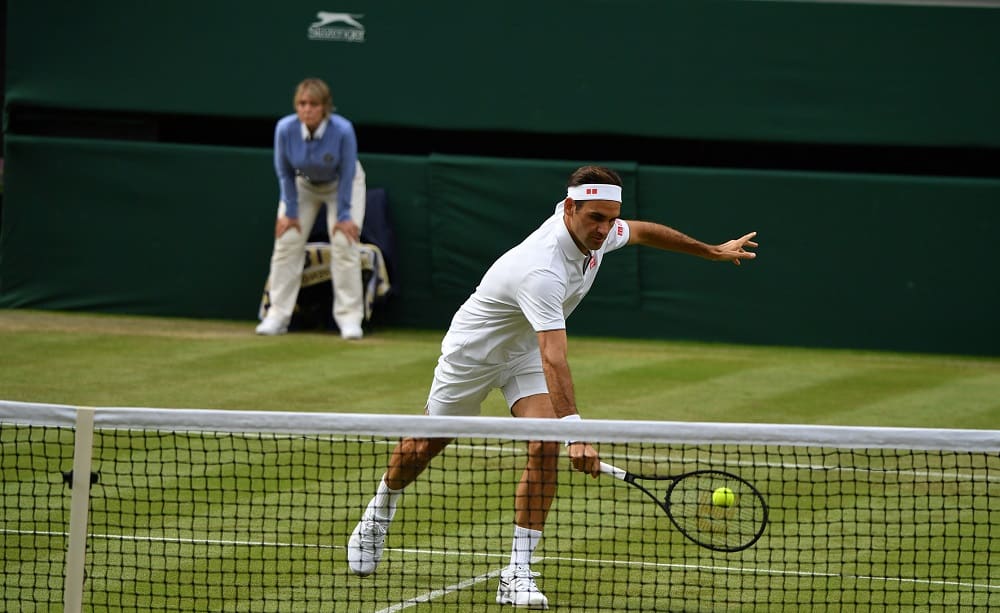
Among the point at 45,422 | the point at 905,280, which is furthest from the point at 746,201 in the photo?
the point at 45,422

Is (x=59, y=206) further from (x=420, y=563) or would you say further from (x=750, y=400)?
(x=420, y=563)

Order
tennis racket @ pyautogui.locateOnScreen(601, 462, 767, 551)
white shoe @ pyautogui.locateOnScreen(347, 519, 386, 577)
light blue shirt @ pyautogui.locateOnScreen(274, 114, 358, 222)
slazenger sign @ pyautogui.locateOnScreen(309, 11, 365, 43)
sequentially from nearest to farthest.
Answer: tennis racket @ pyautogui.locateOnScreen(601, 462, 767, 551) < white shoe @ pyautogui.locateOnScreen(347, 519, 386, 577) < light blue shirt @ pyautogui.locateOnScreen(274, 114, 358, 222) < slazenger sign @ pyautogui.locateOnScreen(309, 11, 365, 43)

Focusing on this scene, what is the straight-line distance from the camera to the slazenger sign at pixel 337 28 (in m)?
13.5

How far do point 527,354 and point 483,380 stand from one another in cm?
22

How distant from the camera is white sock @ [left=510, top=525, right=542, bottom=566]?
576cm

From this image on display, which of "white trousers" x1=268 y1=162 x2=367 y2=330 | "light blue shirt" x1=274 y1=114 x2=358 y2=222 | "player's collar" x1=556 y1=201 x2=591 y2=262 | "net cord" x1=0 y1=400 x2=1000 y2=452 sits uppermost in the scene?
"light blue shirt" x1=274 y1=114 x2=358 y2=222

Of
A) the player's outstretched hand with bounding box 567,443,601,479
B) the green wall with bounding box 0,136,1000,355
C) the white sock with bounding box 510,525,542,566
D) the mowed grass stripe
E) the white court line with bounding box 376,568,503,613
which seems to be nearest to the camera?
the player's outstretched hand with bounding box 567,443,601,479

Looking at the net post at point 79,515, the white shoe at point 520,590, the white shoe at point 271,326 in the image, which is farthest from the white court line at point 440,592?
the white shoe at point 271,326

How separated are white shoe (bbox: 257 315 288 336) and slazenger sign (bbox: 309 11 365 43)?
9.14ft

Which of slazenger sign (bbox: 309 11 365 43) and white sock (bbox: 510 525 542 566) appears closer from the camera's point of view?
white sock (bbox: 510 525 542 566)

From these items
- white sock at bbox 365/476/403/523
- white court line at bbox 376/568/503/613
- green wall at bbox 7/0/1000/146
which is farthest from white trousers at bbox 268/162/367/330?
white court line at bbox 376/568/503/613

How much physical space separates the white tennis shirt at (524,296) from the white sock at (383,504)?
630 mm

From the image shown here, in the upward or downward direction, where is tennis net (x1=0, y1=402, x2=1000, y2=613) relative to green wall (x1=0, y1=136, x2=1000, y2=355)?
downward

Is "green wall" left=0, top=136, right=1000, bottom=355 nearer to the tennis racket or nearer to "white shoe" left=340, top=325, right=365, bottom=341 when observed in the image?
"white shoe" left=340, top=325, right=365, bottom=341
